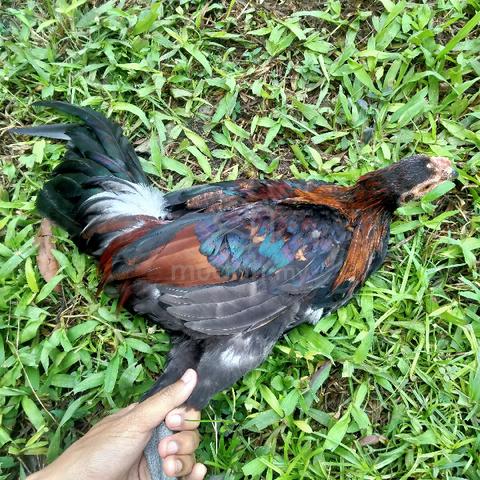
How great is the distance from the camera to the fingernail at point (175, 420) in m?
2.93

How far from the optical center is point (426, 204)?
3592 millimetres

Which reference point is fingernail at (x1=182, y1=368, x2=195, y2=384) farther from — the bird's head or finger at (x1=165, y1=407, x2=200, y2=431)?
the bird's head

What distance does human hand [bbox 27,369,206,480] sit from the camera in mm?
2689

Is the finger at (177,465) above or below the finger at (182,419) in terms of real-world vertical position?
below

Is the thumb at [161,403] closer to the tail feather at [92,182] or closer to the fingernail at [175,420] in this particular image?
the fingernail at [175,420]

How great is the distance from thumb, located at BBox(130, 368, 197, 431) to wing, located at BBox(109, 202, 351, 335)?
0.33 metres

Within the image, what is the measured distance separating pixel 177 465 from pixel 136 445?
0.29 meters

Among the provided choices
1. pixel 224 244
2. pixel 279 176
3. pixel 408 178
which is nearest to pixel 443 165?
pixel 408 178

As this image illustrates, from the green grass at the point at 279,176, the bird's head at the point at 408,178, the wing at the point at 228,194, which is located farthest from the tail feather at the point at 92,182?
the bird's head at the point at 408,178

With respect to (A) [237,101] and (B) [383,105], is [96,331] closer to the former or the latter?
(A) [237,101]

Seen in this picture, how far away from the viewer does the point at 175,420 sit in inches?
116

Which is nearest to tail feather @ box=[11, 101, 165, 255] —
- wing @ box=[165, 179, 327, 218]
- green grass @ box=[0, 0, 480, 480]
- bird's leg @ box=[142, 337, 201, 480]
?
wing @ box=[165, 179, 327, 218]

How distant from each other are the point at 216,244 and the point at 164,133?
3.98 ft

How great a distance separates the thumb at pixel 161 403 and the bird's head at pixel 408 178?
1.58m
